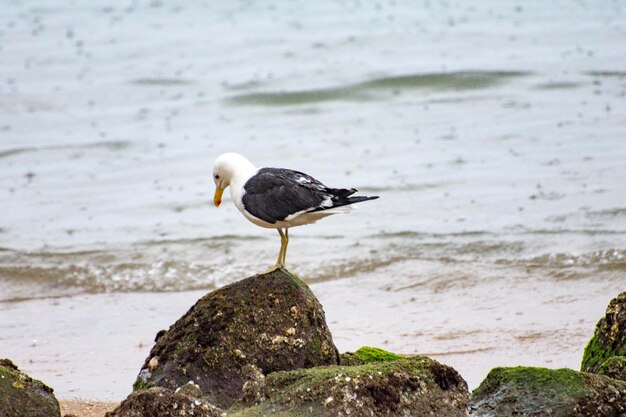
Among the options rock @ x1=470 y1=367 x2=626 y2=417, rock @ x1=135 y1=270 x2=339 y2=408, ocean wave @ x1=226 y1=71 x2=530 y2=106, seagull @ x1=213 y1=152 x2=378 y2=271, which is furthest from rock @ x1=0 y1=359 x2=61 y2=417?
ocean wave @ x1=226 y1=71 x2=530 y2=106

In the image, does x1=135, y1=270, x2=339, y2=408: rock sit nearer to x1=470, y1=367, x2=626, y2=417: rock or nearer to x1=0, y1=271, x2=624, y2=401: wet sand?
x1=470, y1=367, x2=626, y2=417: rock

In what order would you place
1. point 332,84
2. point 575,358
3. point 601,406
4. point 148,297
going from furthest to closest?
point 332,84 < point 148,297 < point 575,358 < point 601,406

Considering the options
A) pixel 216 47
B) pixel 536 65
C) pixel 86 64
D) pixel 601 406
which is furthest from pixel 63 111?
pixel 601 406

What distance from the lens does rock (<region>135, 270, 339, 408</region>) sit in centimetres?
580

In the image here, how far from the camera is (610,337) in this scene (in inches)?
231

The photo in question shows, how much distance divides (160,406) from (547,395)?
1.81 metres

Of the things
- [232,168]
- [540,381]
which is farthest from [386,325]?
[540,381]

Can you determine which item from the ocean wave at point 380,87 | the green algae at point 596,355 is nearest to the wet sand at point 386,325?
the green algae at point 596,355

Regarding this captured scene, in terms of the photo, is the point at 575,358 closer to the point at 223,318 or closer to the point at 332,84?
the point at 223,318

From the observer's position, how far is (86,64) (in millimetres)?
22266

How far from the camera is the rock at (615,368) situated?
5.34m

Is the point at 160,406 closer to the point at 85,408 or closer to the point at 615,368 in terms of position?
the point at 85,408

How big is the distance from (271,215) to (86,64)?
17029mm

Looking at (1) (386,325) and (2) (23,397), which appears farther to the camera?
(1) (386,325)
